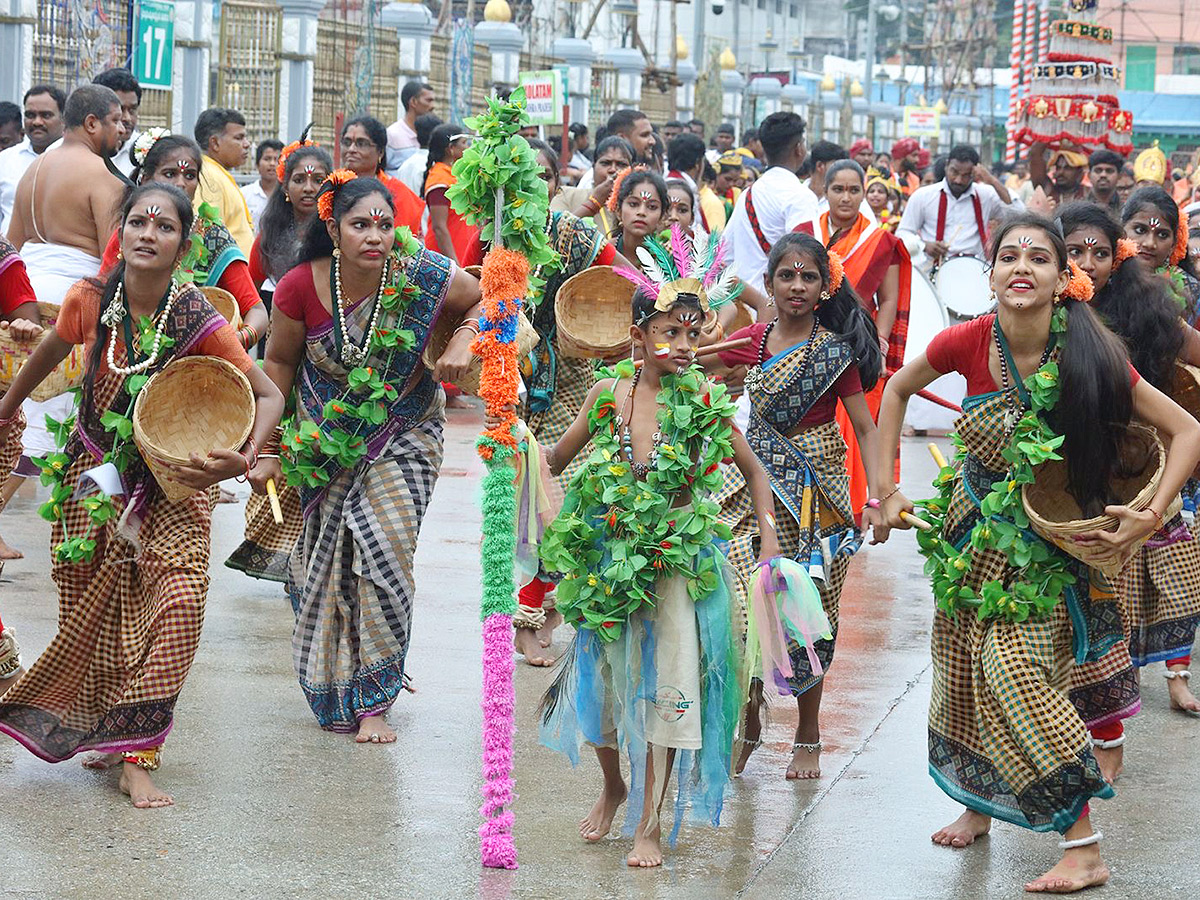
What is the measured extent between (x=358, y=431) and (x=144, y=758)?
1.36 meters

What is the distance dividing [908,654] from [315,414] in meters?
2.78

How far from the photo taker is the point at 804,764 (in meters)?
5.86

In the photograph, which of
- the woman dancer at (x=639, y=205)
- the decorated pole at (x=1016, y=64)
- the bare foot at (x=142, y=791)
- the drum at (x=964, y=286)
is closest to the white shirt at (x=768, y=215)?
the woman dancer at (x=639, y=205)

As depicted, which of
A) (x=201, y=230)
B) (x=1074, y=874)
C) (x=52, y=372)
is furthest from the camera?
(x=201, y=230)

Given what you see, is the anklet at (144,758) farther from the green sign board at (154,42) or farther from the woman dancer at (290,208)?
the green sign board at (154,42)

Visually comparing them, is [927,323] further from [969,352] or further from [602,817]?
[602,817]

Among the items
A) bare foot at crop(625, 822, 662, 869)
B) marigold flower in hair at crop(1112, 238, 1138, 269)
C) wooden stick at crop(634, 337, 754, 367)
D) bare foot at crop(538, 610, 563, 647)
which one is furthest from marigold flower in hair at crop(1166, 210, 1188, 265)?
bare foot at crop(625, 822, 662, 869)

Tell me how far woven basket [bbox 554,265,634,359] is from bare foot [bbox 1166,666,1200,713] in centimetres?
244

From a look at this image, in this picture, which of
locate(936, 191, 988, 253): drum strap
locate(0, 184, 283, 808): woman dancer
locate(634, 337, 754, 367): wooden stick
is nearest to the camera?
locate(0, 184, 283, 808): woman dancer

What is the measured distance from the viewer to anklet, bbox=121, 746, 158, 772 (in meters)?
5.35

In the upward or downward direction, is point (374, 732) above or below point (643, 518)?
below

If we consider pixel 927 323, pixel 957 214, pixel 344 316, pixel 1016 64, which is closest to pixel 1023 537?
pixel 344 316

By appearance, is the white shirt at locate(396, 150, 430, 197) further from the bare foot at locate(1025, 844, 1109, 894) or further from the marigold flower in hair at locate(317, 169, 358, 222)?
the bare foot at locate(1025, 844, 1109, 894)

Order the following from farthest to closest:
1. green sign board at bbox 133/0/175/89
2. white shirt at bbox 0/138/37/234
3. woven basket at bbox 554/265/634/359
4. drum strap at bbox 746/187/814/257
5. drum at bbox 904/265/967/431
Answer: green sign board at bbox 133/0/175/89 → drum at bbox 904/265/967/431 → white shirt at bbox 0/138/37/234 → drum strap at bbox 746/187/814/257 → woven basket at bbox 554/265/634/359
